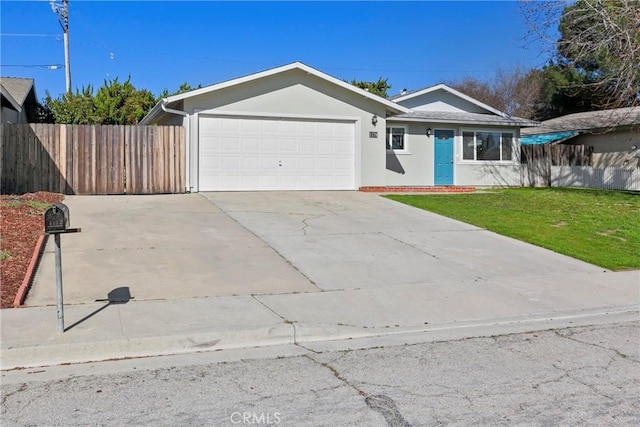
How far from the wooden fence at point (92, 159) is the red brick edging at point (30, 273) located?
7035mm

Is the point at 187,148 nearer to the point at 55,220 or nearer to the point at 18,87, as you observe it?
the point at 18,87

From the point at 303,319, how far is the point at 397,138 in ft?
56.2

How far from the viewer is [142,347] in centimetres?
561

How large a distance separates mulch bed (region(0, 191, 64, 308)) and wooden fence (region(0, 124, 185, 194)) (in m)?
2.51

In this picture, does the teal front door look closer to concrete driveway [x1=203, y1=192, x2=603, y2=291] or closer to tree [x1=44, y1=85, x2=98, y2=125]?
concrete driveway [x1=203, y1=192, x2=603, y2=291]

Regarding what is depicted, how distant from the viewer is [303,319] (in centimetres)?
664

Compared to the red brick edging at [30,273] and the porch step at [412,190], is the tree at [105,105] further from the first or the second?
the red brick edging at [30,273]

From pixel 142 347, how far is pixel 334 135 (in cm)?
1465

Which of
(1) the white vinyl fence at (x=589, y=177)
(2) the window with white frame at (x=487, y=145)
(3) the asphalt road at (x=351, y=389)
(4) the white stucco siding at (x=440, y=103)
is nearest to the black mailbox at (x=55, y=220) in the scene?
(3) the asphalt road at (x=351, y=389)

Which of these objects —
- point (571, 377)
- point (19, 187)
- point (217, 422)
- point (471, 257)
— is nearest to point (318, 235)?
point (471, 257)

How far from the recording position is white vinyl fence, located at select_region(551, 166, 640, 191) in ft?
83.5

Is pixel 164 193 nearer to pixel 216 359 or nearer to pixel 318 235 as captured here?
pixel 318 235

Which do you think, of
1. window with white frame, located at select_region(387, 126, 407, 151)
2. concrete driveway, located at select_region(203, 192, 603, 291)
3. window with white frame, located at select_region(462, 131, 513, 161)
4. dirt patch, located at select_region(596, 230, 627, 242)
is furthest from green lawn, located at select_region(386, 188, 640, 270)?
window with white frame, located at select_region(387, 126, 407, 151)

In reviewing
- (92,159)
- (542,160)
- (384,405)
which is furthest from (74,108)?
(384,405)
